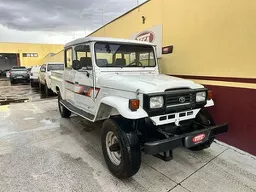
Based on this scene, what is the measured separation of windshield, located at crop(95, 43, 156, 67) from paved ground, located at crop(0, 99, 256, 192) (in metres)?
1.66

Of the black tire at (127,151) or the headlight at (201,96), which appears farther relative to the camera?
the headlight at (201,96)

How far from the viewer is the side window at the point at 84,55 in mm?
3537

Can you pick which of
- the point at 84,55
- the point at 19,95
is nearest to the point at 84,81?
the point at 84,55

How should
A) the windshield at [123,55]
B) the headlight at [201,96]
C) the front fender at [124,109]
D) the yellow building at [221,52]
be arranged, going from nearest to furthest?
the front fender at [124,109] < the headlight at [201,96] < the yellow building at [221,52] < the windshield at [123,55]

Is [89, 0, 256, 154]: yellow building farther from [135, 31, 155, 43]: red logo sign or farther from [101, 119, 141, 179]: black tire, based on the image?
[101, 119, 141, 179]: black tire

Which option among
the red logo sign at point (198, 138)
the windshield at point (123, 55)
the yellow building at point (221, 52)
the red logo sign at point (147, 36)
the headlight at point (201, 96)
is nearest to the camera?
the red logo sign at point (198, 138)

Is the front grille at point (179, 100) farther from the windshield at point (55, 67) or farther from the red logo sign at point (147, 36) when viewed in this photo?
the windshield at point (55, 67)

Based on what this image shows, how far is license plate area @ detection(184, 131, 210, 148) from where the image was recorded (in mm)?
2455

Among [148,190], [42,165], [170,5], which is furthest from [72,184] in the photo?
[170,5]

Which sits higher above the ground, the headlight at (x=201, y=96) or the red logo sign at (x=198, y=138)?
the headlight at (x=201, y=96)

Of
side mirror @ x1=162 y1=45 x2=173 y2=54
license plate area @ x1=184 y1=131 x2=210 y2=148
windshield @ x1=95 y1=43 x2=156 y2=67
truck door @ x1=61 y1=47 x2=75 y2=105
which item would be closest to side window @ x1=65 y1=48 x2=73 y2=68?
truck door @ x1=61 y1=47 x2=75 y2=105

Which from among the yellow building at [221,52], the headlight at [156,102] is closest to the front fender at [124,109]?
the headlight at [156,102]

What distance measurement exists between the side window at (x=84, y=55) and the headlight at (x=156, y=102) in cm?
156

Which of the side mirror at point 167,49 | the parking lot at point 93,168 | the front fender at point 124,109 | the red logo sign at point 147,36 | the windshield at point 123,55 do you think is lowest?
the parking lot at point 93,168
